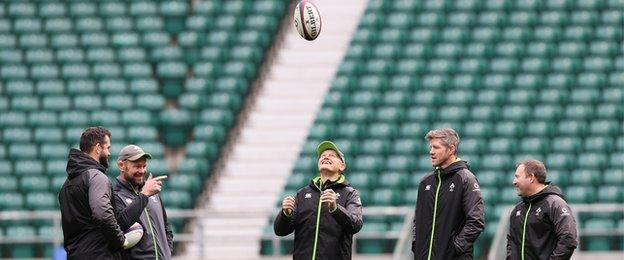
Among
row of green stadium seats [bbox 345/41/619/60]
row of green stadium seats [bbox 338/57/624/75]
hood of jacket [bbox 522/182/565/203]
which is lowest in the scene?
hood of jacket [bbox 522/182/565/203]

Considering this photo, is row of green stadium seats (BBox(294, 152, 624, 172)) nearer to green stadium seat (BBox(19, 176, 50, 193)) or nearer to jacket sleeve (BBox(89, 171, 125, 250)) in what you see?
green stadium seat (BBox(19, 176, 50, 193))

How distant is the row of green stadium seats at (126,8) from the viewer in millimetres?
20094

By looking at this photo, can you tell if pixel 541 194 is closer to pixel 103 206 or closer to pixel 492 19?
pixel 103 206

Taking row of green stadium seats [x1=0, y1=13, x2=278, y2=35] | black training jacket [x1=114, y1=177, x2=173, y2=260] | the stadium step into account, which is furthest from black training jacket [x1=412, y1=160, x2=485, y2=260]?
row of green stadium seats [x1=0, y1=13, x2=278, y2=35]

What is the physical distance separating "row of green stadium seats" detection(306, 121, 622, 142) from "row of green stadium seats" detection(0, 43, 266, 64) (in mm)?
1750

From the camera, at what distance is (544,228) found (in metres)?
8.88

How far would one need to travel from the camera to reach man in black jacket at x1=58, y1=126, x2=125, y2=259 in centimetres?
832

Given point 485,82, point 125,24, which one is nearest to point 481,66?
point 485,82

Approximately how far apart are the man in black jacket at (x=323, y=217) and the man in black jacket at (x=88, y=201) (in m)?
1.12

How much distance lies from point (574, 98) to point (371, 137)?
8.97 ft

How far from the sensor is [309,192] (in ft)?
29.3

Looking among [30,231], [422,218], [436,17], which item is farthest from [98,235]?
[436,17]

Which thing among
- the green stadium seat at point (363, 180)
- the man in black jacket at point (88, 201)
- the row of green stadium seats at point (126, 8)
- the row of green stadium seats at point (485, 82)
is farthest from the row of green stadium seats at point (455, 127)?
the man in black jacket at point (88, 201)

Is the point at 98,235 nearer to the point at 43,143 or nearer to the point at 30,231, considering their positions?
the point at 30,231
